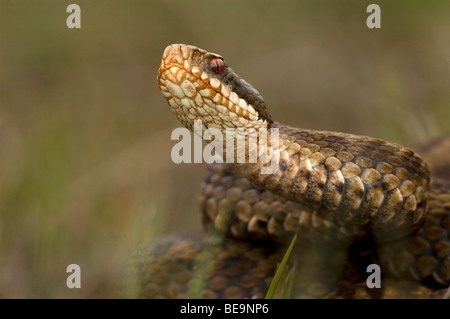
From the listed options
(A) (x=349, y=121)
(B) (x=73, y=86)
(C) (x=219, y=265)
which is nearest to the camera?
(C) (x=219, y=265)

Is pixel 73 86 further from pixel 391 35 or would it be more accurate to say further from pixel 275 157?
pixel 275 157

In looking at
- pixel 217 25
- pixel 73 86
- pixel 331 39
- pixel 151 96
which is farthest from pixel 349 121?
pixel 73 86

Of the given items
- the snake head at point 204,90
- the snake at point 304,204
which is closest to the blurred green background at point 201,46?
the snake at point 304,204

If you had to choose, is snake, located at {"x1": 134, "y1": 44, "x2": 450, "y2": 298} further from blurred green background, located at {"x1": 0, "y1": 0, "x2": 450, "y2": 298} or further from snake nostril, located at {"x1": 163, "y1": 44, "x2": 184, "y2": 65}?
blurred green background, located at {"x1": 0, "y1": 0, "x2": 450, "y2": 298}

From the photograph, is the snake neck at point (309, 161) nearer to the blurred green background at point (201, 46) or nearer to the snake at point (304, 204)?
the snake at point (304, 204)

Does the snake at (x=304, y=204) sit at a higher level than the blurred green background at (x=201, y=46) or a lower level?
lower

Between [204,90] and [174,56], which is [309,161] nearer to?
[204,90]

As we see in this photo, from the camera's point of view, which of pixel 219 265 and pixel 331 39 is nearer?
pixel 219 265
